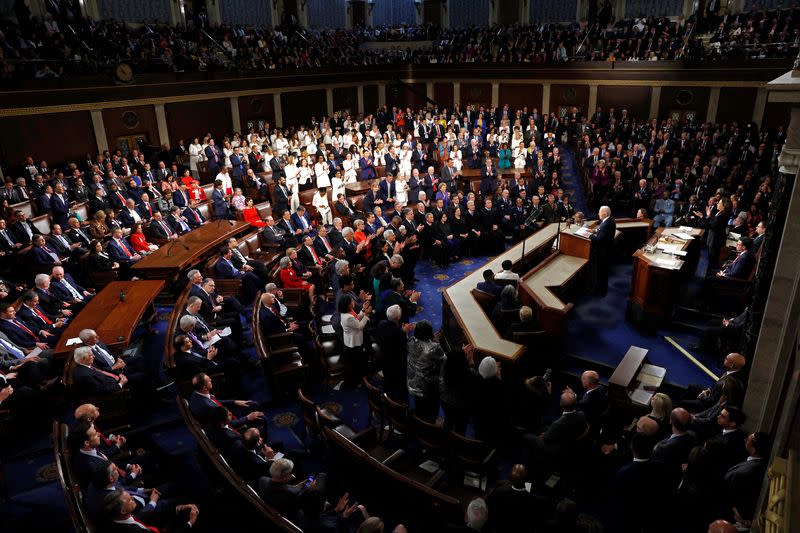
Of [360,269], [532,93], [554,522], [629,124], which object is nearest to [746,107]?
[629,124]

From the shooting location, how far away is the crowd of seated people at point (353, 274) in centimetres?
475

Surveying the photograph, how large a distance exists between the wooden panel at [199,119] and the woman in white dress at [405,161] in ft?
25.0

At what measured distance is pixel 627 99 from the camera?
829 inches

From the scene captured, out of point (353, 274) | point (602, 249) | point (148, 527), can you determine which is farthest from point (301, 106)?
point (148, 527)

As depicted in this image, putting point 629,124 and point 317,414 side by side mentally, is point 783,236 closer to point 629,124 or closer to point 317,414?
point 317,414

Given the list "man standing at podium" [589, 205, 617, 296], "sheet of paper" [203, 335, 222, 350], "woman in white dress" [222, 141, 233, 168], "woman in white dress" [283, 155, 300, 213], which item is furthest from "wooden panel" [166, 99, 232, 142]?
"man standing at podium" [589, 205, 617, 296]

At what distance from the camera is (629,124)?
59.2 ft

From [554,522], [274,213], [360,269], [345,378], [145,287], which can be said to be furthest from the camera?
[274,213]

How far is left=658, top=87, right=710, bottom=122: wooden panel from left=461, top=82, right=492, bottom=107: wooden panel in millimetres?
7749

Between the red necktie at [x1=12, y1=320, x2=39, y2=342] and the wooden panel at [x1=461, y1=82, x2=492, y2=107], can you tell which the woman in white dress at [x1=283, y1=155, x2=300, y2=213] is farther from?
the wooden panel at [x1=461, y1=82, x2=492, y2=107]

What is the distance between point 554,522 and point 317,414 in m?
2.44

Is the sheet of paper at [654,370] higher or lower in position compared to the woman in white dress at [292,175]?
lower

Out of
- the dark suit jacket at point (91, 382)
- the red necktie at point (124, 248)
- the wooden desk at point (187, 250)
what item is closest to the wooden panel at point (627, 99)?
the wooden desk at point (187, 250)

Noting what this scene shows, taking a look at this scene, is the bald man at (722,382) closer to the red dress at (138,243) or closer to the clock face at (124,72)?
the red dress at (138,243)
